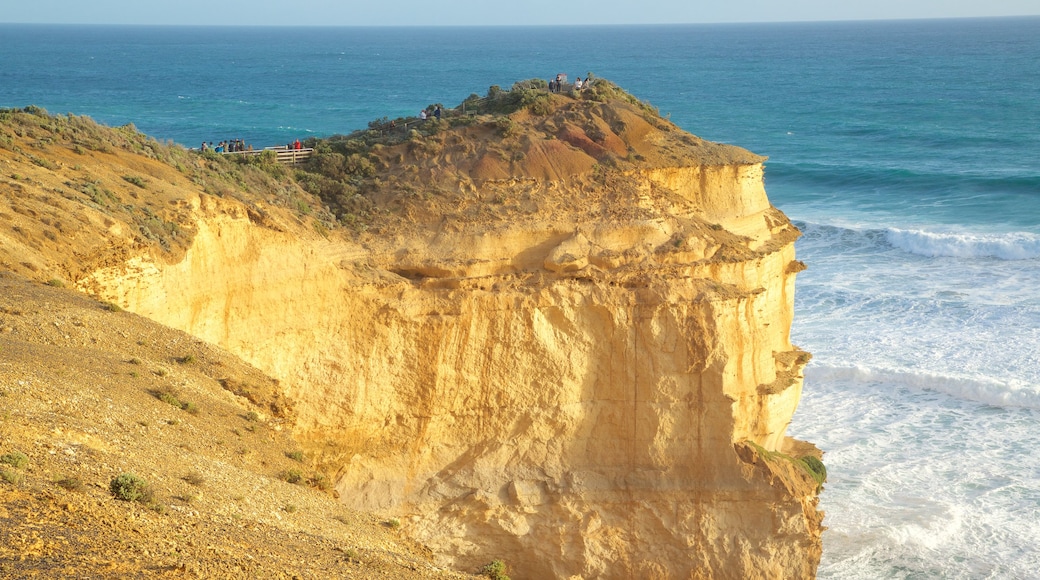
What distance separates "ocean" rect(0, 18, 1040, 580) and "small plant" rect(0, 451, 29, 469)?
1725cm

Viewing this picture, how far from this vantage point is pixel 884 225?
49.0m

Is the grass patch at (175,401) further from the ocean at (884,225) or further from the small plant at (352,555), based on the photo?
the ocean at (884,225)

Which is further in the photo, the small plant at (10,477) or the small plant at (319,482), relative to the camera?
the small plant at (319,482)

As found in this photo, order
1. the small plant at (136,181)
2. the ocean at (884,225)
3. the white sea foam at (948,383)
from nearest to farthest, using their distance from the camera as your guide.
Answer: the small plant at (136,181) → the ocean at (884,225) → the white sea foam at (948,383)

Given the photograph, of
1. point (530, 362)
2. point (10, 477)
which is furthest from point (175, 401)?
point (530, 362)

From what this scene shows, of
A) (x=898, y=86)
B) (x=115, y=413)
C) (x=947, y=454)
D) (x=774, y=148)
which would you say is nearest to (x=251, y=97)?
(x=774, y=148)

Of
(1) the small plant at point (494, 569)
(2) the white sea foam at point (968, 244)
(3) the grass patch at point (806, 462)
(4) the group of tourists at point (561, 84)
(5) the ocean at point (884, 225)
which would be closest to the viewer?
(1) the small plant at point (494, 569)

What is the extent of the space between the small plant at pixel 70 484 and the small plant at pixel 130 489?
0.34 metres

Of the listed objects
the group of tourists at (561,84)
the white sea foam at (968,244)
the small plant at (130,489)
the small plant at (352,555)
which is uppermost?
the group of tourists at (561,84)

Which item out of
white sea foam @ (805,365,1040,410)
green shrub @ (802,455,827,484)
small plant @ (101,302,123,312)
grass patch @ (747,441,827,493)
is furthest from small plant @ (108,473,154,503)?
white sea foam @ (805,365,1040,410)

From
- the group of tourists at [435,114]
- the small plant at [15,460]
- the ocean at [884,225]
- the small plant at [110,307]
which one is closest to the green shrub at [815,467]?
the ocean at [884,225]

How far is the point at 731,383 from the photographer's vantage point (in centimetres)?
2097

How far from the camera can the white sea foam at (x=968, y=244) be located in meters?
44.2

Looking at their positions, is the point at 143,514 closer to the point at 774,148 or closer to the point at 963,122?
the point at 774,148
